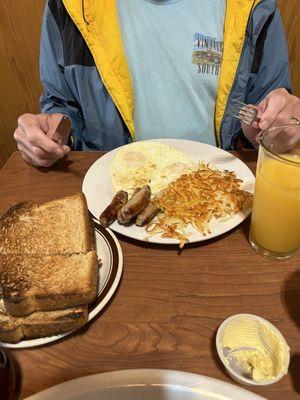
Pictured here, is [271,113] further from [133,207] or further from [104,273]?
[104,273]

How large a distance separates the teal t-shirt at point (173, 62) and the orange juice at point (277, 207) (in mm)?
774

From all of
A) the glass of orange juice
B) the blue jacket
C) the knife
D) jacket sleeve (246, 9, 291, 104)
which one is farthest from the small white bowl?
jacket sleeve (246, 9, 291, 104)

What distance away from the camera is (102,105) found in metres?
1.66

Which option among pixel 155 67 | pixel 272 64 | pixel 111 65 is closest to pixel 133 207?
pixel 111 65

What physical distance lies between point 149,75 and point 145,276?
42.3 inches

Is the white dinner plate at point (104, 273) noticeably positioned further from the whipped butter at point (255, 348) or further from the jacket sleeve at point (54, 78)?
the jacket sleeve at point (54, 78)

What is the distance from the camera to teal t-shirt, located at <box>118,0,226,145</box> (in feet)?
5.35

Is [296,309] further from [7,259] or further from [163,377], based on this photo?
[7,259]

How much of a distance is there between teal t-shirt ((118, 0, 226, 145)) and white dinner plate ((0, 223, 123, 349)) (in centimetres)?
83

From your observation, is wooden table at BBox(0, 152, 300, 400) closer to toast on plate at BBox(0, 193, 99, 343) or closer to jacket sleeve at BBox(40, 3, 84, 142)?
toast on plate at BBox(0, 193, 99, 343)

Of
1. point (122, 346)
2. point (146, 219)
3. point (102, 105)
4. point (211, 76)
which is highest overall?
point (211, 76)

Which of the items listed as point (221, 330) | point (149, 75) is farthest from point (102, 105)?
point (221, 330)

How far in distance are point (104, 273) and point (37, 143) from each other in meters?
0.63

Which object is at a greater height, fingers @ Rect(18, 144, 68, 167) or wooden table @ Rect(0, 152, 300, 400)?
fingers @ Rect(18, 144, 68, 167)
